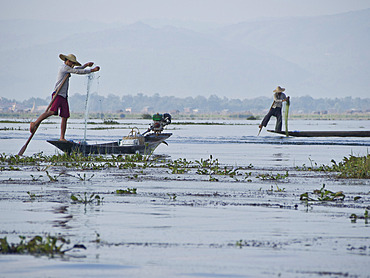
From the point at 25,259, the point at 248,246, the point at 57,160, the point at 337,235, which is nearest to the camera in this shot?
the point at 25,259

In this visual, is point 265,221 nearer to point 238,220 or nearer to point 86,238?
point 238,220

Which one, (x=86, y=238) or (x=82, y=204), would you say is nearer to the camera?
(x=86, y=238)

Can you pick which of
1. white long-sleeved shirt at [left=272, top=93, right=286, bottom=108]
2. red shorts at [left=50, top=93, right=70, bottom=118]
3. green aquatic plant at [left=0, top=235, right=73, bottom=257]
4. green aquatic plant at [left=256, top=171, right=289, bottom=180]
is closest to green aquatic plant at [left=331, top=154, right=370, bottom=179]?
green aquatic plant at [left=256, top=171, right=289, bottom=180]

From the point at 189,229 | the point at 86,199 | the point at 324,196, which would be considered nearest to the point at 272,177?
the point at 324,196

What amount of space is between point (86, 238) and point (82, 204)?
3.20 meters

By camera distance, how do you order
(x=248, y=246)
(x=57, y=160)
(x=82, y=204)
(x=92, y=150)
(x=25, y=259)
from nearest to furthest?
(x=25, y=259) < (x=248, y=246) < (x=82, y=204) < (x=57, y=160) < (x=92, y=150)

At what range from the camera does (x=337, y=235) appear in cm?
931

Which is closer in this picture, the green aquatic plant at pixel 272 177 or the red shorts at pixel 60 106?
the green aquatic plant at pixel 272 177

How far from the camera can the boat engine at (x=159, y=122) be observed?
28828mm

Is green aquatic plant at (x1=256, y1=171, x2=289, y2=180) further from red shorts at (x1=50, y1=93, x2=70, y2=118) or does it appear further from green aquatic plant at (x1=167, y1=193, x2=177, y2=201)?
red shorts at (x1=50, y1=93, x2=70, y2=118)

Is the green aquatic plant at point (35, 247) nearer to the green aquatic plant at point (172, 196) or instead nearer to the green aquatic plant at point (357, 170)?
the green aquatic plant at point (172, 196)

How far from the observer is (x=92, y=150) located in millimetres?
24781

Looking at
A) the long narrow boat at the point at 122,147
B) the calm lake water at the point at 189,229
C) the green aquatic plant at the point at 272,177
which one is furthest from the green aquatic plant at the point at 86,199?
the long narrow boat at the point at 122,147

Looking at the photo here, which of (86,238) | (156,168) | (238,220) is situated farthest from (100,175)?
(86,238)
